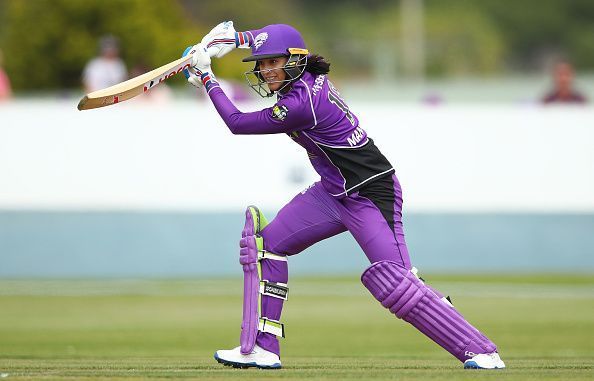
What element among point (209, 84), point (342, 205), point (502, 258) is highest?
point (209, 84)

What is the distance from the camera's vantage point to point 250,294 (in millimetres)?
7598

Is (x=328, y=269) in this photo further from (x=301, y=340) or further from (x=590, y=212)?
(x=301, y=340)

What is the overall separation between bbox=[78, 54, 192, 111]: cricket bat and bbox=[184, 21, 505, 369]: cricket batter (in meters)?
0.11

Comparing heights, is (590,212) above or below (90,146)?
below

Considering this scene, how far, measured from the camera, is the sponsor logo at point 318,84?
7.40m

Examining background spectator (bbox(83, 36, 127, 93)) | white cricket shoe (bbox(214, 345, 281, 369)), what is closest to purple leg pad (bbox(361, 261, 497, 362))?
white cricket shoe (bbox(214, 345, 281, 369))

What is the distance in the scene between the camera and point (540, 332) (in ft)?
35.3

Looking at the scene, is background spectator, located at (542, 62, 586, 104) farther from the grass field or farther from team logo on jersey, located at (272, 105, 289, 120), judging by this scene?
team logo on jersey, located at (272, 105, 289, 120)

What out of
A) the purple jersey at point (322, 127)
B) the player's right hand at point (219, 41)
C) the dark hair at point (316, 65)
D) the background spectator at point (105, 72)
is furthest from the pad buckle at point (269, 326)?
the background spectator at point (105, 72)

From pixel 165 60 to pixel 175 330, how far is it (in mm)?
16931

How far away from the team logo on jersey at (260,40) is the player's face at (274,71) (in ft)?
0.29

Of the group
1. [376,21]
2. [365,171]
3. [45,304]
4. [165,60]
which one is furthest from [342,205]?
[376,21]

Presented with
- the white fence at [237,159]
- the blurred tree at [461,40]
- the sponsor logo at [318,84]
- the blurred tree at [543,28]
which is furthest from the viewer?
the blurred tree at [543,28]

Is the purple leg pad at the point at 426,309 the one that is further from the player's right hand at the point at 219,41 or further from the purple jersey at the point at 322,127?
the player's right hand at the point at 219,41
